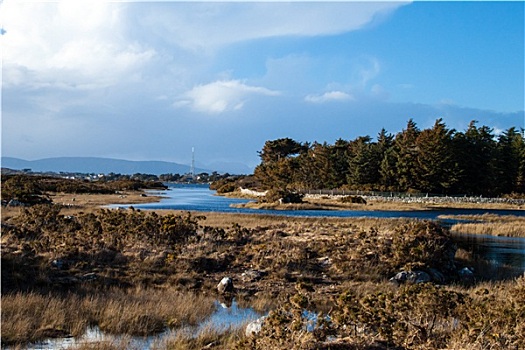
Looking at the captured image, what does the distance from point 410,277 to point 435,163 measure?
217ft

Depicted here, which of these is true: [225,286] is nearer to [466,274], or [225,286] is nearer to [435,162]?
[466,274]

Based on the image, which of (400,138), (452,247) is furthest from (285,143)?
(452,247)

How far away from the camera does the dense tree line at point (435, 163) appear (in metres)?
79.1

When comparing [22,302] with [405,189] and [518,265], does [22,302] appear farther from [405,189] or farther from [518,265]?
[405,189]

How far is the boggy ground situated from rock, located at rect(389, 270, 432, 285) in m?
0.36

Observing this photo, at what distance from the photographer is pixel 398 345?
750cm

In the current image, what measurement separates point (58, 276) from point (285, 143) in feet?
330

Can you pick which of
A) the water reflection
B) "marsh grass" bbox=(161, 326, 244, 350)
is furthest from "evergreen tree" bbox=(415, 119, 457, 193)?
"marsh grass" bbox=(161, 326, 244, 350)

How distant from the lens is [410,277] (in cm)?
1645

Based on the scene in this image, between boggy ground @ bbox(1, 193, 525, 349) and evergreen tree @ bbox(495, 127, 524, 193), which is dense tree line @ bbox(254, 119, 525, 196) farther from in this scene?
boggy ground @ bbox(1, 193, 525, 349)

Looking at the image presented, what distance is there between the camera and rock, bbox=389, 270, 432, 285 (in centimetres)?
1631

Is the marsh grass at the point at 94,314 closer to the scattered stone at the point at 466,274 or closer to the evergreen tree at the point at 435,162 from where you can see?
the scattered stone at the point at 466,274

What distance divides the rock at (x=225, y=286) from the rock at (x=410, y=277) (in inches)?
223

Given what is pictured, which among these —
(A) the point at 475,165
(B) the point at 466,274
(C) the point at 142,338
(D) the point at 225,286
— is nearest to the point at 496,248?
(B) the point at 466,274
